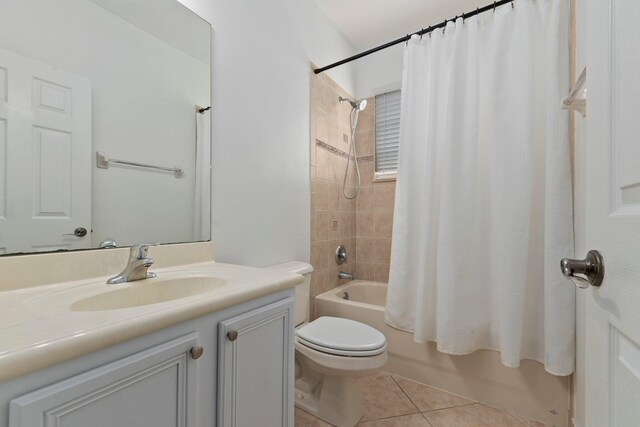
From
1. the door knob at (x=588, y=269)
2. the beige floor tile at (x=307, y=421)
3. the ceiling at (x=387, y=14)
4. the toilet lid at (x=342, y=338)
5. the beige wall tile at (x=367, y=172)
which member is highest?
the ceiling at (x=387, y=14)

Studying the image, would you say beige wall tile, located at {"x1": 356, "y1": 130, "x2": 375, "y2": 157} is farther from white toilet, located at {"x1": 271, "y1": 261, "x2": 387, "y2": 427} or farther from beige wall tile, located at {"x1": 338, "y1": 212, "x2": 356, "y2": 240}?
white toilet, located at {"x1": 271, "y1": 261, "x2": 387, "y2": 427}

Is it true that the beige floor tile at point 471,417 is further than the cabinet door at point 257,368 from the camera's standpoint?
Yes

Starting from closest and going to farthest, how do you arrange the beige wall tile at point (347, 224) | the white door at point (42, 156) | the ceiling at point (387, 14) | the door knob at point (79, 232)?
the white door at point (42, 156)
the door knob at point (79, 232)
the ceiling at point (387, 14)
the beige wall tile at point (347, 224)

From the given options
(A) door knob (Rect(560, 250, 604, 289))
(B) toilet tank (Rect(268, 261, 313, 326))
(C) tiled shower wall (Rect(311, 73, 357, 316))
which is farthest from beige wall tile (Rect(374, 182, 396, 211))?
(A) door knob (Rect(560, 250, 604, 289))

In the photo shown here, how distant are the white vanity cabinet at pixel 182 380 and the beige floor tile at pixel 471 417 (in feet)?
2.91

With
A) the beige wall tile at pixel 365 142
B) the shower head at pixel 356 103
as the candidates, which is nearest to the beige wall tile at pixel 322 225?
Result: the beige wall tile at pixel 365 142

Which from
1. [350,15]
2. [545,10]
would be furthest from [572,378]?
[350,15]

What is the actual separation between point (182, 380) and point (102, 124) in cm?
87

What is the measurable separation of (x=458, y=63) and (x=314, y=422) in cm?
209

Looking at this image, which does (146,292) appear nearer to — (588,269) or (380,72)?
(588,269)

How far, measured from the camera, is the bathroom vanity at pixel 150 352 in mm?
431

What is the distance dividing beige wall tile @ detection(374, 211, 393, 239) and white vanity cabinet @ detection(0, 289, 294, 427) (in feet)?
5.08

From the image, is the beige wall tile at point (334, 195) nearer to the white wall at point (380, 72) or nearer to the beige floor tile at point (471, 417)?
the white wall at point (380, 72)

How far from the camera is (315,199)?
198 centimetres
